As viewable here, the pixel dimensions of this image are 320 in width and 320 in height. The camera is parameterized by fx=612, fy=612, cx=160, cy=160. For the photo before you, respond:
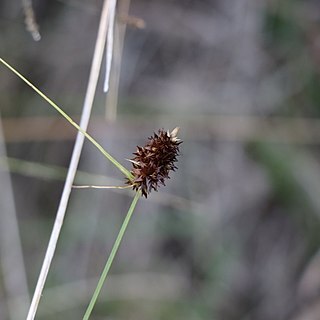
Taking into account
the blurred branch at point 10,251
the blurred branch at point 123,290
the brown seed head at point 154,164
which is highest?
the blurred branch at point 10,251

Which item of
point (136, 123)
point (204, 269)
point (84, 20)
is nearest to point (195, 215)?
point (204, 269)

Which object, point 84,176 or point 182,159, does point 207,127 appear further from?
point 84,176

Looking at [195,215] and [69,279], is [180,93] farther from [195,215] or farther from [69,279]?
[69,279]

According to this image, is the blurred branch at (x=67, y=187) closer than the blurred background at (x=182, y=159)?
Yes

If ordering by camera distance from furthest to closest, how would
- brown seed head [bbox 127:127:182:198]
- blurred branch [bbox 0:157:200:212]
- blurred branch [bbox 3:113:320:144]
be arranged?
blurred branch [bbox 3:113:320:144] → blurred branch [bbox 0:157:200:212] → brown seed head [bbox 127:127:182:198]

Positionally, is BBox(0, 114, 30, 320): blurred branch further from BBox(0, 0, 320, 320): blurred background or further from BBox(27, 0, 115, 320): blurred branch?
BBox(27, 0, 115, 320): blurred branch

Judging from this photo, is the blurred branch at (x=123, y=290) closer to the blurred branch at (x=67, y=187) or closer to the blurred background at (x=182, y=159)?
the blurred background at (x=182, y=159)

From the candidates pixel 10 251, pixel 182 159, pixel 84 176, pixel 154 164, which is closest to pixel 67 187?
pixel 154 164

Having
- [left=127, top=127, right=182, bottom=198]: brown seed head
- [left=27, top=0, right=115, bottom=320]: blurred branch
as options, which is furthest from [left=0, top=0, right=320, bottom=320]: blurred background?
[left=127, top=127, right=182, bottom=198]: brown seed head

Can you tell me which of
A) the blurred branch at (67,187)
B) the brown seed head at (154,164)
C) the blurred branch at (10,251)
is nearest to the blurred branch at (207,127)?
the blurred branch at (10,251)
